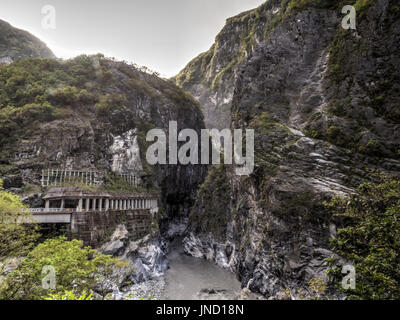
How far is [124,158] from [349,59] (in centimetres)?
3386

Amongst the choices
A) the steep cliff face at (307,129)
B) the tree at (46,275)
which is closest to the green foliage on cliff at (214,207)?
the steep cliff face at (307,129)

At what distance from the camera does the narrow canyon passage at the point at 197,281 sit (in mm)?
26469

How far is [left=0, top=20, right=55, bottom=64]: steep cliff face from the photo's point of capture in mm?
66938

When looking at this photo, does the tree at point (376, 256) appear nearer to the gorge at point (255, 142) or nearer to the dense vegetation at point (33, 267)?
the gorge at point (255, 142)

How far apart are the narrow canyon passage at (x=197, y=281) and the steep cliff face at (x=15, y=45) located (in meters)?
71.7

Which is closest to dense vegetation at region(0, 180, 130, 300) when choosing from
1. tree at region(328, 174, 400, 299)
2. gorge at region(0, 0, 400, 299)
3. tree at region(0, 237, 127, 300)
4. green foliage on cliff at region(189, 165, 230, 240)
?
tree at region(0, 237, 127, 300)

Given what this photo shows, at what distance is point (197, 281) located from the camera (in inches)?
1208

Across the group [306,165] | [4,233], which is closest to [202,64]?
[306,165]

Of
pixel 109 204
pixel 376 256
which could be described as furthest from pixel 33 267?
pixel 109 204

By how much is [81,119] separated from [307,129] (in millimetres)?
33622

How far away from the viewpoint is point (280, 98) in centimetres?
3200

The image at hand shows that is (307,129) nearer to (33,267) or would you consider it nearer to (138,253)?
(138,253)

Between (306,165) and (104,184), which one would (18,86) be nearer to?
(104,184)

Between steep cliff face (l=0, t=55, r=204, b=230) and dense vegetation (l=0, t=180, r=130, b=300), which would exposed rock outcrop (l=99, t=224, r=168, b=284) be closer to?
dense vegetation (l=0, t=180, r=130, b=300)
